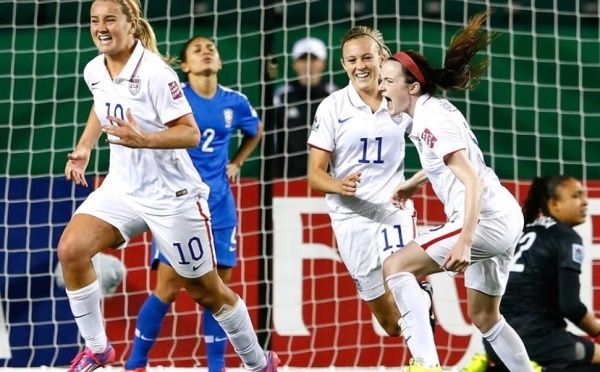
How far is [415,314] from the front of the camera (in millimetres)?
5270

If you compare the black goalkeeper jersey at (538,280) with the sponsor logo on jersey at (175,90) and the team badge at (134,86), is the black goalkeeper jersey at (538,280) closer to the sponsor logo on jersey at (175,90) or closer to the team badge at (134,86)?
the sponsor logo on jersey at (175,90)

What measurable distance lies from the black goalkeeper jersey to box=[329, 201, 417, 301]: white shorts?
2.38ft

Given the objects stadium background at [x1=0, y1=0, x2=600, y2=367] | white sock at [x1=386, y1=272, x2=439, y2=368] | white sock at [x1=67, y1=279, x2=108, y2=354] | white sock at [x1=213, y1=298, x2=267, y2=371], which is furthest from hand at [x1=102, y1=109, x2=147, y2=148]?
Result: stadium background at [x1=0, y1=0, x2=600, y2=367]

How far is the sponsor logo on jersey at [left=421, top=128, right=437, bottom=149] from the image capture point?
519 centimetres

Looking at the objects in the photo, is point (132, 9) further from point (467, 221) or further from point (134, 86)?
point (467, 221)

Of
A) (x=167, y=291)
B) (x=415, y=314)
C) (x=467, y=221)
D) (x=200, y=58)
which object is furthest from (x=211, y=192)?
(x=467, y=221)

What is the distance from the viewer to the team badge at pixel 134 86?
18.0 ft

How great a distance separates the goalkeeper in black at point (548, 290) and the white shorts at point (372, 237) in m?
0.74

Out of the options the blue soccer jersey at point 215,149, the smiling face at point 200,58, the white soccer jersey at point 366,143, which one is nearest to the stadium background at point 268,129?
the blue soccer jersey at point 215,149

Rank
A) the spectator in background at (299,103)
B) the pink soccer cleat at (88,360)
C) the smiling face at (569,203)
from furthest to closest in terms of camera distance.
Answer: the spectator in background at (299,103)
the smiling face at (569,203)
the pink soccer cleat at (88,360)

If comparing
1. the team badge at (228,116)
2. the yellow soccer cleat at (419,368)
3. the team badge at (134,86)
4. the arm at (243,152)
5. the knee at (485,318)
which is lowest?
the yellow soccer cleat at (419,368)

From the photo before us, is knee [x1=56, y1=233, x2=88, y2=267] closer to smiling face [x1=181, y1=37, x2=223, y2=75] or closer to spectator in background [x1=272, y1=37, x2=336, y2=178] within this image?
smiling face [x1=181, y1=37, x2=223, y2=75]

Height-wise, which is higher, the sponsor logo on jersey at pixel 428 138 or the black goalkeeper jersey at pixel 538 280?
the sponsor logo on jersey at pixel 428 138

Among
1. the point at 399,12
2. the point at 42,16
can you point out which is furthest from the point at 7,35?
the point at 399,12
